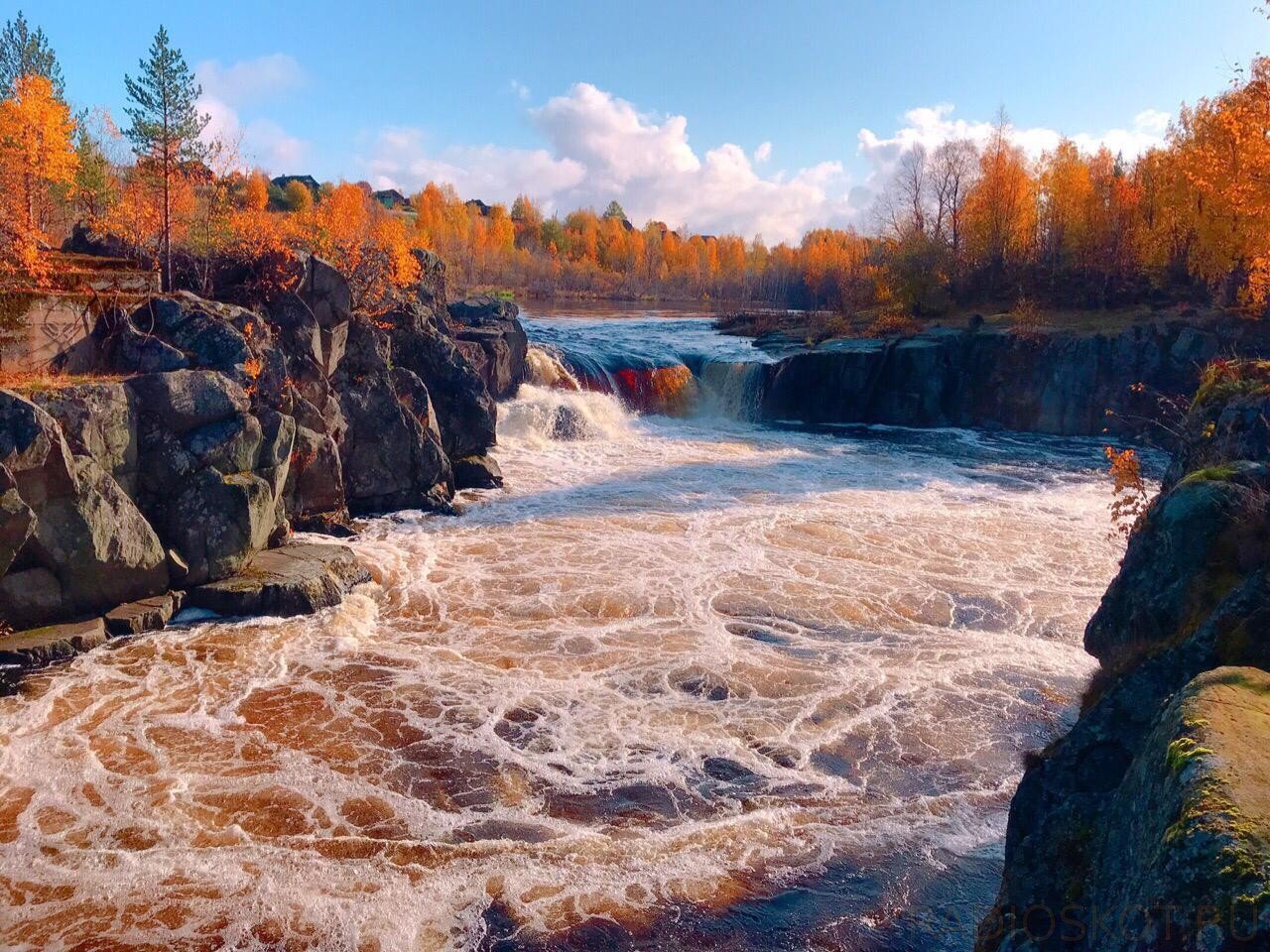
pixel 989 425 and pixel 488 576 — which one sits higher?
pixel 989 425

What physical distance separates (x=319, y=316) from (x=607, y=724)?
14.0 metres

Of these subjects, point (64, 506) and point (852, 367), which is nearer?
point (64, 506)

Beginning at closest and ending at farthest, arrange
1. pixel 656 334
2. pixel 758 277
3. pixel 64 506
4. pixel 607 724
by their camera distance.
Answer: pixel 607 724, pixel 64 506, pixel 656 334, pixel 758 277

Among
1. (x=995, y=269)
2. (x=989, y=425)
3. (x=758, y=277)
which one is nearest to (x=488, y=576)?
(x=989, y=425)

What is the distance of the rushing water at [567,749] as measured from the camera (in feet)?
24.4

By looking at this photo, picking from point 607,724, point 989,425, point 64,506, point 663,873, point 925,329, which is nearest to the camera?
point 663,873

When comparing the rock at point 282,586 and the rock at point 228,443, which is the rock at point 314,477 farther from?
the rock at point 282,586

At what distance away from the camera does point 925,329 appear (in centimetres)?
4000

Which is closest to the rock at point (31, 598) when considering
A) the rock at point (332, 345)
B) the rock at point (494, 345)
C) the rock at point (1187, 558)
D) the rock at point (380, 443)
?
the rock at point (380, 443)

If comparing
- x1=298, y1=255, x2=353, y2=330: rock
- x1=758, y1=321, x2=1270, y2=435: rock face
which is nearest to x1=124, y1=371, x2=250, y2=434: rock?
x1=298, y1=255, x2=353, y2=330: rock

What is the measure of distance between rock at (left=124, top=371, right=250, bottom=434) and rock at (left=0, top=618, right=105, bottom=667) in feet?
13.1

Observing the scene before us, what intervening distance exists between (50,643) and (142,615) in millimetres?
1378

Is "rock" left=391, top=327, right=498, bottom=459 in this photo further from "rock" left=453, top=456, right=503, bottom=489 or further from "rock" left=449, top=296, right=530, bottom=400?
"rock" left=449, top=296, right=530, bottom=400

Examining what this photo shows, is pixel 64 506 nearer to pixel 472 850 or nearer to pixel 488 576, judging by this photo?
pixel 488 576
